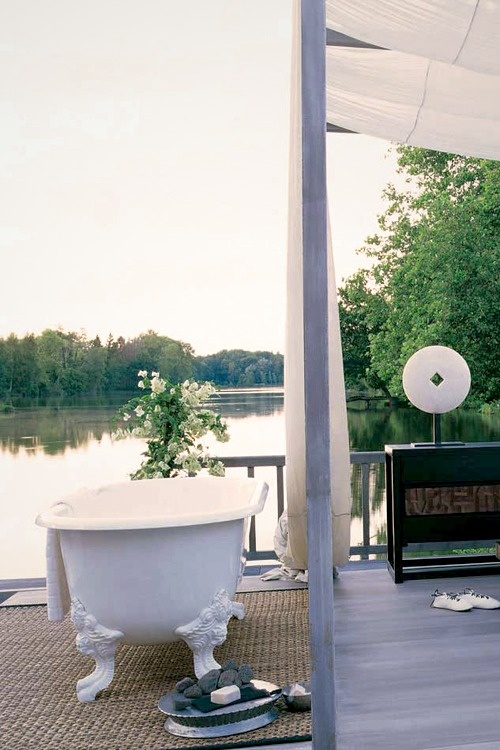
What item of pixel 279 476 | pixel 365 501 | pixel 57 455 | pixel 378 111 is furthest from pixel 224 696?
pixel 57 455

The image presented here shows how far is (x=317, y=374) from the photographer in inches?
82.7

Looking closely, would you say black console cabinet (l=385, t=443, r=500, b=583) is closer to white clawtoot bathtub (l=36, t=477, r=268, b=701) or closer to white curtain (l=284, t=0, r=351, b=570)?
Result: white curtain (l=284, t=0, r=351, b=570)

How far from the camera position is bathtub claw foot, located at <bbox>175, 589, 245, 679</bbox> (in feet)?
9.67

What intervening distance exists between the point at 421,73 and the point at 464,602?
270 centimetres

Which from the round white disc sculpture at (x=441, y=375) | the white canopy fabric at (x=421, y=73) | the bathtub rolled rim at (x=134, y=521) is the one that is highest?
the white canopy fabric at (x=421, y=73)

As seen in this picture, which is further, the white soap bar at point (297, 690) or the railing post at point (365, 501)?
the railing post at point (365, 501)

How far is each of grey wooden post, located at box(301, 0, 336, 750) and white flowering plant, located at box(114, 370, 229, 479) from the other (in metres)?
2.47

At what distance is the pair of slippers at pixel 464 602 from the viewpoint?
12.0 feet

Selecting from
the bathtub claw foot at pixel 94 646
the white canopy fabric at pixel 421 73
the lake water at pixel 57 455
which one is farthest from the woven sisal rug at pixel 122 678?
the lake water at pixel 57 455

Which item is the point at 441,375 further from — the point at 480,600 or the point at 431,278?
the point at 431,278

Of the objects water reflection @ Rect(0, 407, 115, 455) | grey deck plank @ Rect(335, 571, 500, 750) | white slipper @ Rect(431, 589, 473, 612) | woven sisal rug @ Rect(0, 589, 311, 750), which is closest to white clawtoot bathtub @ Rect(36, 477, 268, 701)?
woven sisal rug @ Rect(0, 589, 311, 750)

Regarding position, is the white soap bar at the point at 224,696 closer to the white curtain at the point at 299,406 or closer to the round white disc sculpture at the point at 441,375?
the white curtain at the point at 299,406

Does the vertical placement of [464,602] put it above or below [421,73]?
below

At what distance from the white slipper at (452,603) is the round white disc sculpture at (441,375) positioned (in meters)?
1.08
